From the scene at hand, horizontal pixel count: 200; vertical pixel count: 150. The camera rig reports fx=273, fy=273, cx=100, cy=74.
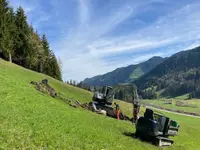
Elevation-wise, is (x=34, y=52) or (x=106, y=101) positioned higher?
(x=34, y=52)

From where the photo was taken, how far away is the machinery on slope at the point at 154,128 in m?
28.4

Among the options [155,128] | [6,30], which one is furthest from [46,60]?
[155,128]

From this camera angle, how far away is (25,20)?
281 feet

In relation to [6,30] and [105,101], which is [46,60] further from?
[105,101]

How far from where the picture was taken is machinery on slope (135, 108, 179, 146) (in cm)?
2841

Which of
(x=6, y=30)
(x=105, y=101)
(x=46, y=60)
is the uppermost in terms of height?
(x=6, y=30)

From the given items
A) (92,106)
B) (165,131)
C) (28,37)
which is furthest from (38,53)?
(165,131)

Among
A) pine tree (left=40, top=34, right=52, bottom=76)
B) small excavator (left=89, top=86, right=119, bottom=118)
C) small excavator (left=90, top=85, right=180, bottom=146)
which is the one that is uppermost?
pine tree (left=40, top=34, right=52, bottom=76)

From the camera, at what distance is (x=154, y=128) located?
28.2 metres

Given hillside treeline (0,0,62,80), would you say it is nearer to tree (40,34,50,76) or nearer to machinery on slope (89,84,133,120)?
tree (40,34,50,76)

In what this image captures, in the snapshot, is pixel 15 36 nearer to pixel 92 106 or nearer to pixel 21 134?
pixel 92 106

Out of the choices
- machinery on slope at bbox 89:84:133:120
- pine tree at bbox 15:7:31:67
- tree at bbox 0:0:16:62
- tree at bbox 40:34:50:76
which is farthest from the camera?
tree at bbox 40:34:50:76

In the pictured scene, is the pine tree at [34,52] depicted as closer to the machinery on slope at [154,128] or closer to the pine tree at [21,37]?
the pine tree at [21,37]

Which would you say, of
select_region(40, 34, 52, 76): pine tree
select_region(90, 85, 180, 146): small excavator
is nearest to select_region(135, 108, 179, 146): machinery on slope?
select_region(90, 85, 180, 146): small excavator
